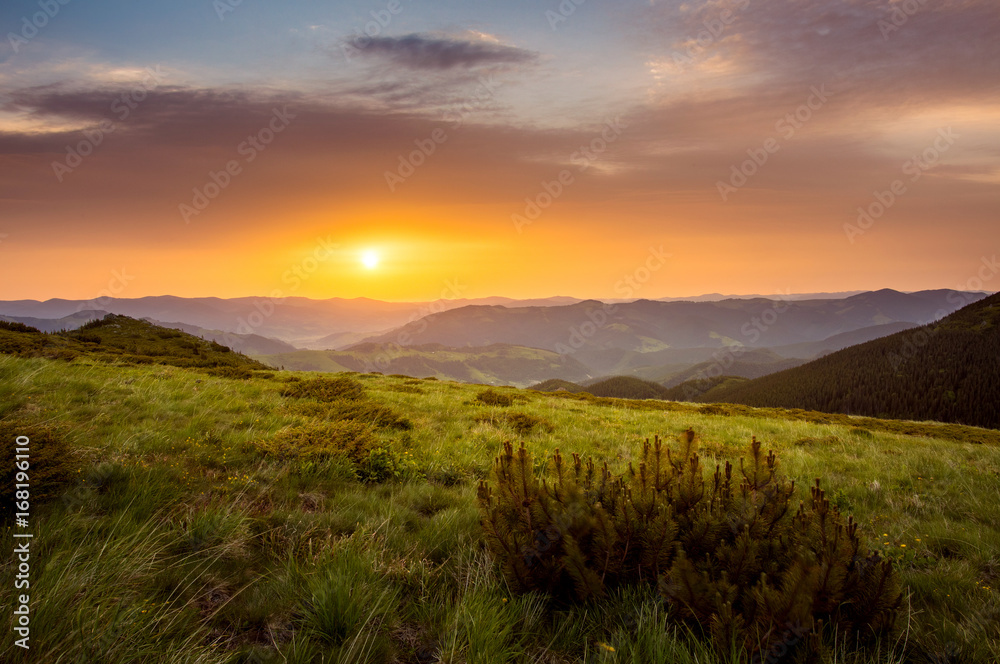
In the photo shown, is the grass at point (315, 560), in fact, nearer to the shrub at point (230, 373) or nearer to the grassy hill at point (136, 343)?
the shrub at point (230, 373)

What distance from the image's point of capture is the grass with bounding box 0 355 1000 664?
2.69 metres

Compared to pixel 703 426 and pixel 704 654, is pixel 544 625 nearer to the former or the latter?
pixel 704 654

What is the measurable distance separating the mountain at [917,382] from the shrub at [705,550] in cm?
17230

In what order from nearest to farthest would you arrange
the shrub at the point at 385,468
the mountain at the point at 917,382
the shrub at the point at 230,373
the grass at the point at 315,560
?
the grass at the point at 315,560 → the shrub at the point at 385,468 → the shrub at the point at 230,373 → the mountain at the point at 917,382

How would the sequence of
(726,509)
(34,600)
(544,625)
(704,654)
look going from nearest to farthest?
(34,600), (704,654), (544,625), (726,509)

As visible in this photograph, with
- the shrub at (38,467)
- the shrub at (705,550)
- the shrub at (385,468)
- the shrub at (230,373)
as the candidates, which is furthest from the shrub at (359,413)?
the shrub at (230,373)

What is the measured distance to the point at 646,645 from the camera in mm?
2799

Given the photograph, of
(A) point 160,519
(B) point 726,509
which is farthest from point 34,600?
(B) point 726,509


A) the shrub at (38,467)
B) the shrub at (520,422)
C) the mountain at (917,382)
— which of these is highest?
the shrub at (38,467)

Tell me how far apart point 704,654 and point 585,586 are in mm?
940

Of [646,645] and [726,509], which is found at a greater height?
[726,509]

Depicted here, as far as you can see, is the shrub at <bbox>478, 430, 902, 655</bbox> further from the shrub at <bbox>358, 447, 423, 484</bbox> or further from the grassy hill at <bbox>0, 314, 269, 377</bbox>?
the grassy hill at <bbox>0, 314, 269, 377</bbox>

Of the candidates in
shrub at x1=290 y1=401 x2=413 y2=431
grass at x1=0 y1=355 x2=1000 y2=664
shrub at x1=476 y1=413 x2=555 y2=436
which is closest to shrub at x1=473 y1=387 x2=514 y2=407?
shrub at x1=476 y1=413 x2=555 y2=436

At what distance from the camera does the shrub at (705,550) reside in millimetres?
2783
